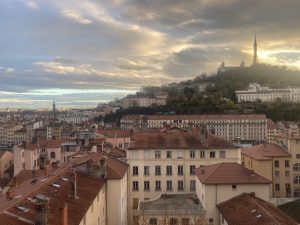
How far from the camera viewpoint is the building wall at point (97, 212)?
81.2 ft

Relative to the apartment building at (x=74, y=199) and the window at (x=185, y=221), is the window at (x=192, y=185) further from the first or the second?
the apartment building at (x=74, y=199)

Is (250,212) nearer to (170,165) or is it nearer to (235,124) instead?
(170,165)

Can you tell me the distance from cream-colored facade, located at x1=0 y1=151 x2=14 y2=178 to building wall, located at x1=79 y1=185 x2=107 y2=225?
3750cm

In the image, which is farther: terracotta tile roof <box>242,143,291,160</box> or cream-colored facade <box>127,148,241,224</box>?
terracotta tile roof <box>242,143,291,160</box>

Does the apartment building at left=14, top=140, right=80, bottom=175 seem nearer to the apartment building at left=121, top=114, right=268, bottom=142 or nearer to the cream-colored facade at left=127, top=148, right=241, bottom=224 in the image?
the cream-colored facade at left=127, top=148, right=241, bottom=224

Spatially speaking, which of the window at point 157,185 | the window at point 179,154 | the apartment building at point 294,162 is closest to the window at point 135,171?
the window at point 157,185

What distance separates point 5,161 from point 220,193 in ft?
143

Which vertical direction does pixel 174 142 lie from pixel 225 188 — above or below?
above

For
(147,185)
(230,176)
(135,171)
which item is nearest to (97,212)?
(230,176)

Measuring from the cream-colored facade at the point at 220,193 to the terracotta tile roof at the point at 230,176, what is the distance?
0.35 metres

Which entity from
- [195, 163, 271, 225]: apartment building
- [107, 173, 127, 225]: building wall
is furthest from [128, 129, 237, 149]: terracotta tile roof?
[107, 173, 127, 225]: building wall

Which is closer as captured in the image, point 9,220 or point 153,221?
point 9,220

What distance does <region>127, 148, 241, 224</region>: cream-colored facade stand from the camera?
1801 inches

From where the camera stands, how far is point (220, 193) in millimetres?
34938
